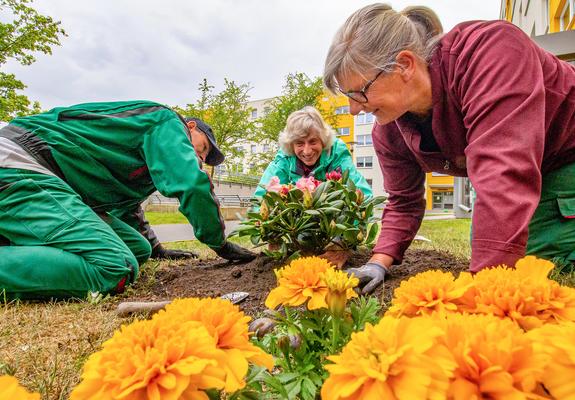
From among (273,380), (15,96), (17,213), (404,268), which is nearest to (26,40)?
(15,96)

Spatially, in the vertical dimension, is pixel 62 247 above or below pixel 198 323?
below

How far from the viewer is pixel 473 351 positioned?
1.18 feet

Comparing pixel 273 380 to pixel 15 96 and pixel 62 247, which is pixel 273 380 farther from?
pixel 15 96

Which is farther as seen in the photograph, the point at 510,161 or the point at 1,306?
the point at 1,306

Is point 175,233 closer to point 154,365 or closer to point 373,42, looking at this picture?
point 373,42

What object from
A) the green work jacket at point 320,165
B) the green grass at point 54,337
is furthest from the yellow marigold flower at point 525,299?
the green work jacket at point 320,165

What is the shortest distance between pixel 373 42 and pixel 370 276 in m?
1.11

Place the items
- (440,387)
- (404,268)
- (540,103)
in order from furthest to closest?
(404,268) < (540,103) < (440,387)

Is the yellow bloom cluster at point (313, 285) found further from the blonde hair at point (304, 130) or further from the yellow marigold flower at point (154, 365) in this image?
the blonde hair at point (304, 130)

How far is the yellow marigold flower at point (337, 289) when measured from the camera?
649 mm

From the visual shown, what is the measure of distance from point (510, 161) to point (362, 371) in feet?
3.63

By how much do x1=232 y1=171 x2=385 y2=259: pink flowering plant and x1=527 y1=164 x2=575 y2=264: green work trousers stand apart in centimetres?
97

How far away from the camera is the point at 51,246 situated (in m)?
2.40

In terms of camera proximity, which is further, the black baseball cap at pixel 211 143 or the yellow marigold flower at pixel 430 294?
the black baseball cap at pixel 211 143
